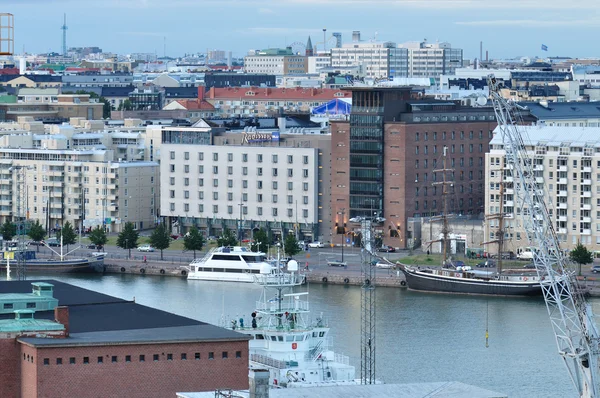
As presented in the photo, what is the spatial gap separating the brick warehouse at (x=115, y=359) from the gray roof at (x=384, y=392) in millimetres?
2966

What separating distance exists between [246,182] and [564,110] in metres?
16.5

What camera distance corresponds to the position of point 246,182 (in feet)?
183

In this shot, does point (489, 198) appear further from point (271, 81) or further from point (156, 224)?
point (271, 81)

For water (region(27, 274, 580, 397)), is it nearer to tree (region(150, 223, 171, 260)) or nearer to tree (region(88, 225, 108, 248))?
tree (region(150, 223, 171, 260))

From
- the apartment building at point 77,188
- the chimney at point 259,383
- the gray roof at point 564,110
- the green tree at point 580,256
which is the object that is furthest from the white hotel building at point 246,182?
the chimney at point 259,383

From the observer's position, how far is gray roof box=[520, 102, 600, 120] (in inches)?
2611

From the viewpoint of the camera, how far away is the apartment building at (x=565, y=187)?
49062 mm

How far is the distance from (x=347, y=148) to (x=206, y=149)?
517cm

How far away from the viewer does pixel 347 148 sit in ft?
176

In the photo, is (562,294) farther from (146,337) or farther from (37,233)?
(37,233)

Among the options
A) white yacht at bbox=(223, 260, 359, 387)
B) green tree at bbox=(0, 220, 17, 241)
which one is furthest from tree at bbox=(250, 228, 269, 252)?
white yacht at bbox=(223, 260, 359, 387)

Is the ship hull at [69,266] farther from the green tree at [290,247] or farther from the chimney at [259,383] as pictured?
the chimney at [259,383]

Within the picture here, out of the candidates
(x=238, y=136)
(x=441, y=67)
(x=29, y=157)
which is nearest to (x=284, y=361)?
(x=238, y=136)

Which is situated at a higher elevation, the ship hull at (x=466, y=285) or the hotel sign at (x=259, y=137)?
the hotel sign at (x=259, y=137)
